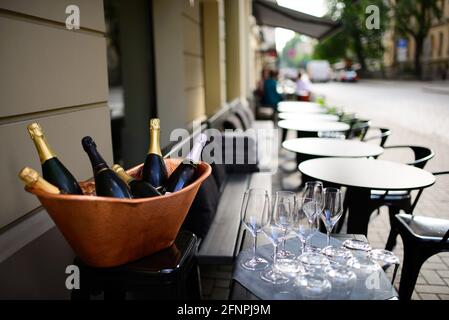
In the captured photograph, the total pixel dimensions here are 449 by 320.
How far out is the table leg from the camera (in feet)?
9.54

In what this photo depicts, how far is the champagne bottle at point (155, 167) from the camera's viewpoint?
1.66 meters

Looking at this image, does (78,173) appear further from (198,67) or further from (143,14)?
(198,67)

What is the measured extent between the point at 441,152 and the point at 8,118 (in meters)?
5.85

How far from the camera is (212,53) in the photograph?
729 cm

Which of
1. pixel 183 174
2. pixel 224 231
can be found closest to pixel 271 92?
pixel 224 231

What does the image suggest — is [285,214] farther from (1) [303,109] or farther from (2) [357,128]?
(1) [303,109]

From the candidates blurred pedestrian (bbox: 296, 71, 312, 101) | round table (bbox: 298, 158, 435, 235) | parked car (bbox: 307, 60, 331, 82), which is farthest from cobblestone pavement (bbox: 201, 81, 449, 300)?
parked car (bbox: 307, 60, 331, 82)

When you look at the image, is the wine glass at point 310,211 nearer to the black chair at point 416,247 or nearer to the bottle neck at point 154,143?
the bottle neck at point 154,143

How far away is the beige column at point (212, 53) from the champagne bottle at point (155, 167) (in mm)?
5745

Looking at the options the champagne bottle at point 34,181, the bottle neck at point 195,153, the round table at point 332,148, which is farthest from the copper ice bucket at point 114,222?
the round table at point 332,148

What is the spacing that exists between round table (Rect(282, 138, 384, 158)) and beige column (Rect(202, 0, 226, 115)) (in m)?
3.39

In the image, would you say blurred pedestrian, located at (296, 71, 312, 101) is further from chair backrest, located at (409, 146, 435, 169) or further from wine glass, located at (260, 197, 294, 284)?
wine glass, located at (260, 197, 294, 284)

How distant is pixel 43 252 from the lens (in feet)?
5.96
